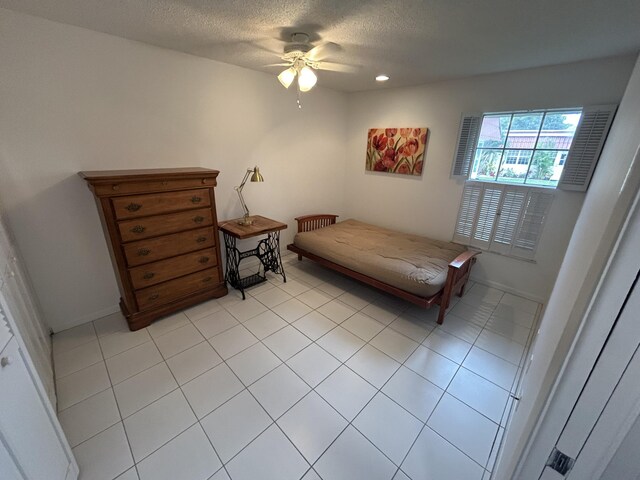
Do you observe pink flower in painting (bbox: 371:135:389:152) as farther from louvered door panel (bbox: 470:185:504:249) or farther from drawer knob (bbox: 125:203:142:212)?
drawer knob (bbox: 125:203:142:212)

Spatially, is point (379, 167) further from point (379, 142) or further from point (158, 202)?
point (158, 202)

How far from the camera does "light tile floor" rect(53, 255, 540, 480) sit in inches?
57.1

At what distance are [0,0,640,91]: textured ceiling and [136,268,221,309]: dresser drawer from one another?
214 cm

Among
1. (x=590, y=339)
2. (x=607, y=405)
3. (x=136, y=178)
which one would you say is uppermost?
(x=136, y=178)

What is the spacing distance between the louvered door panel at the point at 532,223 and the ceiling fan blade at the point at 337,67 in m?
2.38

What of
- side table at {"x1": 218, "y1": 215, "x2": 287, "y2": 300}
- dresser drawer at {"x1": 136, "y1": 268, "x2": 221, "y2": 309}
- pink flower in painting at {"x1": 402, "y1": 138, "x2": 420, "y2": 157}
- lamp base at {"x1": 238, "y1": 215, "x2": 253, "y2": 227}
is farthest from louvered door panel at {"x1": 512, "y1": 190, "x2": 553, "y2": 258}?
dresser drawer at {"x1": 136, "y1": 268, "x2": 221, "y2": 309}

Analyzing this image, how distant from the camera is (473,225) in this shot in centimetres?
326

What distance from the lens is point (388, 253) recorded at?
10.1 feet

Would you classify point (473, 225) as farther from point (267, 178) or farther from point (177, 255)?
point (177, 255)

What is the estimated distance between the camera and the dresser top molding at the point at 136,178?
1.95 meters

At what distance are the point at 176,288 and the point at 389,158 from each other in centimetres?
332

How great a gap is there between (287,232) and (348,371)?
247 cm

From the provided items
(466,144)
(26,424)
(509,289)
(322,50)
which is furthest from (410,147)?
(26,424)

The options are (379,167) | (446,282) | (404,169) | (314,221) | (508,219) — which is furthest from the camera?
(314,221)
